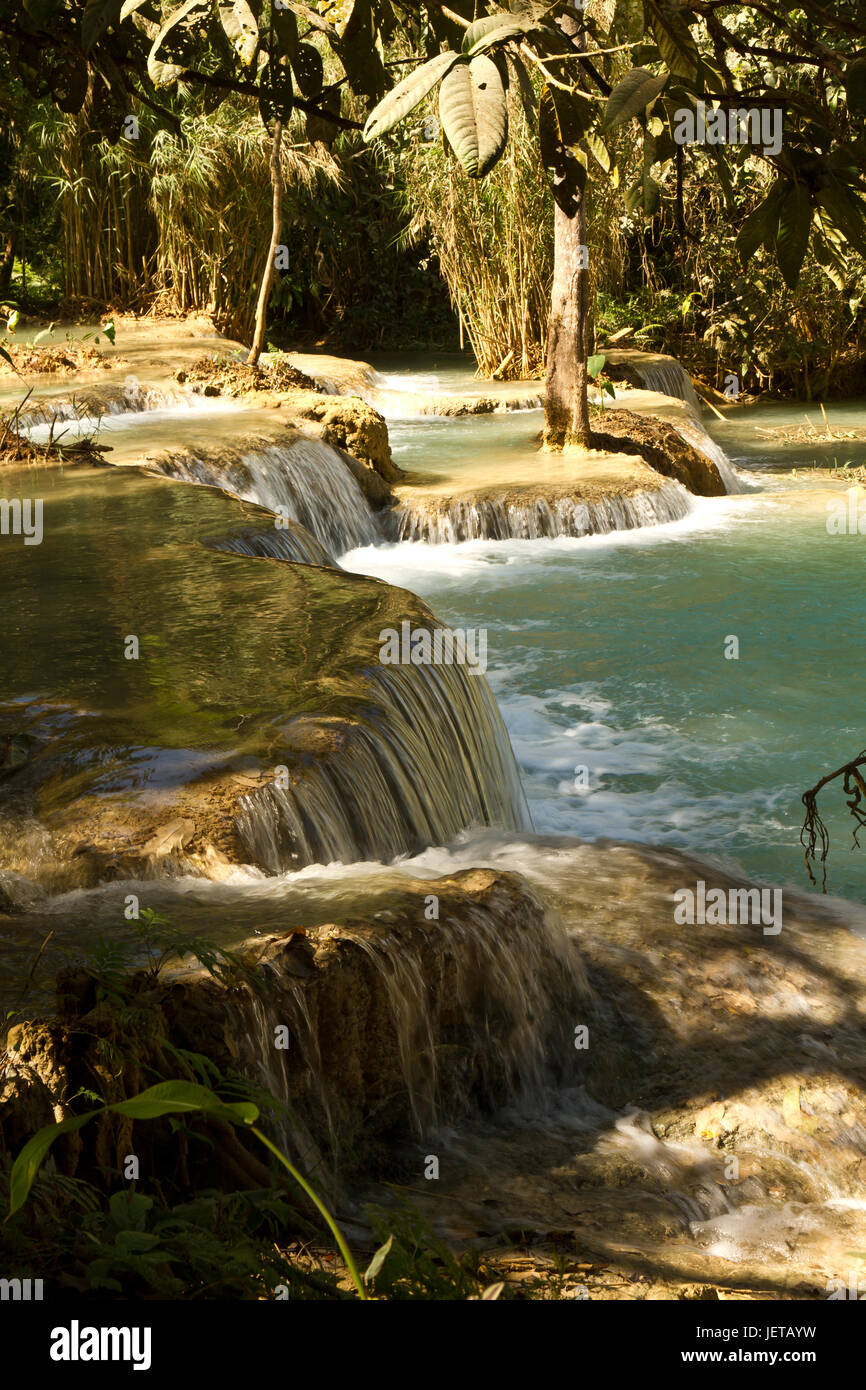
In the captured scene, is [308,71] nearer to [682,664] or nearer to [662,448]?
[682,664]

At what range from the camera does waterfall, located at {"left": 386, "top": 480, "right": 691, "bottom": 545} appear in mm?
11227

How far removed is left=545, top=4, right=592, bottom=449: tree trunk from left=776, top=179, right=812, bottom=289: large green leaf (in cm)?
1034

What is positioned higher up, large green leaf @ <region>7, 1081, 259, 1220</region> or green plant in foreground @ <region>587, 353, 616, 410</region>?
green plant in foreground @ <region>587, 353, 616, 410</region>

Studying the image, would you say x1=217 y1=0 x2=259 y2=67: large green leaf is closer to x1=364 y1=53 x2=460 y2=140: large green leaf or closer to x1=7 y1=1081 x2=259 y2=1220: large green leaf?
x1=364 y1=53 x2=460 y2=140: large green leaf

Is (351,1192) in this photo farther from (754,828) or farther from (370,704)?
(754,828)

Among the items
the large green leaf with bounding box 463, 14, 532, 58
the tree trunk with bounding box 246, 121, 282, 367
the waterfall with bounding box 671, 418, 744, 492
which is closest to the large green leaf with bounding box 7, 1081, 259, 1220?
the large green leaf with bounding box 463, 14, 532, 58

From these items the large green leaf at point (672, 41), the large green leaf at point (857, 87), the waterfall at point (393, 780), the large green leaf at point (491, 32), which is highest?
the large green leaf at point (672, 41)

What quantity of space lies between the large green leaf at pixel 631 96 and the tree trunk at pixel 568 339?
1046cm

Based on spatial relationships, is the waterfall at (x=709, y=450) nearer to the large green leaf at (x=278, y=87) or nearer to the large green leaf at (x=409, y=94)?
the large green leaf at (x=278, y=87)

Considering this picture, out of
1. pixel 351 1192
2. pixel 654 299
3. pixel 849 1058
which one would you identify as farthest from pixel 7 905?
pixel 654 299

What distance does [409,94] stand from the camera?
1.54 m

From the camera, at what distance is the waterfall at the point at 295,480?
10.2m

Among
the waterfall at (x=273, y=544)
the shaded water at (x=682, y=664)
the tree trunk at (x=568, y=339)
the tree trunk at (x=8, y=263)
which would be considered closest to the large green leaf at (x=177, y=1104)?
the shaded water at (x=682, y=664)
